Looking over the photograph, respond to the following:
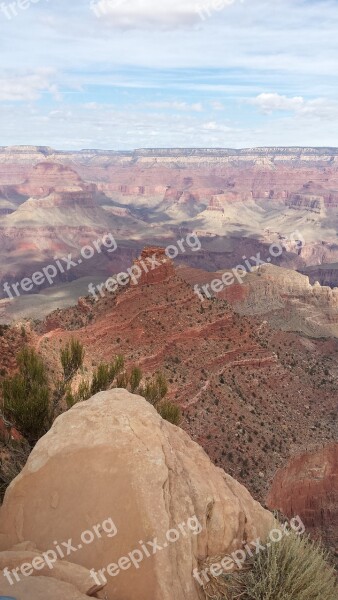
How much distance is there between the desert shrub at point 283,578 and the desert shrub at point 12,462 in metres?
6.70

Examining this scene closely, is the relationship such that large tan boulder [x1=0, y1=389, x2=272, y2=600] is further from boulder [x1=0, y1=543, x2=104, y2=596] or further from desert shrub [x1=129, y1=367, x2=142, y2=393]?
desert shrub [x1=129, y1=367, x2=142, y2=393]

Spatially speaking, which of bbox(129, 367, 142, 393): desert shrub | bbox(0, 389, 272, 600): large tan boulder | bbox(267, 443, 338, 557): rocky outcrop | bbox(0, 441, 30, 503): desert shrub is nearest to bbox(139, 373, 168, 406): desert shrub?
bbox(129, 367, 142, 393): desert shrub

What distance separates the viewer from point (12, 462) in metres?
14.0

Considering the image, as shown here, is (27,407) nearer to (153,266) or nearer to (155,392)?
(155,392)

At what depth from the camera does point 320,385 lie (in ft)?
144

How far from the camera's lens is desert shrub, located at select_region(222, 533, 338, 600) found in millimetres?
9031

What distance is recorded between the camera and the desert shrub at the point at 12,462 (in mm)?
12867

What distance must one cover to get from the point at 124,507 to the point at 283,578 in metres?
3.62

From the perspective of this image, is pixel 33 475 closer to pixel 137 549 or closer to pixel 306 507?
pixel 137 549

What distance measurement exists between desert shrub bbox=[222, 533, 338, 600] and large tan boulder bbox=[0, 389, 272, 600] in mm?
686

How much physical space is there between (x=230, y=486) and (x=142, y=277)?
1131 inches

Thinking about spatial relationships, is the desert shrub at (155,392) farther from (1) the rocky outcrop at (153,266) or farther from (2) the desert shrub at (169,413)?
(1) the rocky outcrop at (153,266)

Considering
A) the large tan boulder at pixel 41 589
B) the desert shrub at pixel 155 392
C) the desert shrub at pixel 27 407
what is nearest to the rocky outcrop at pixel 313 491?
the desert shrub at pixel 155 392

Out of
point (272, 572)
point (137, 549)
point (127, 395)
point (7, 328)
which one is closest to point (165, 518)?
point (137, 549)
